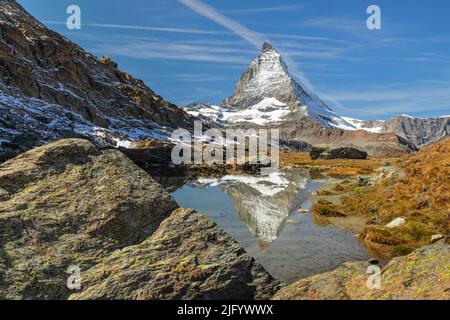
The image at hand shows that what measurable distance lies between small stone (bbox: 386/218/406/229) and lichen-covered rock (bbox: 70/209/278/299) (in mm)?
18792

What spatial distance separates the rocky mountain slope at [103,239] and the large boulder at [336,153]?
15437cm

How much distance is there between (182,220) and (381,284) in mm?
5338

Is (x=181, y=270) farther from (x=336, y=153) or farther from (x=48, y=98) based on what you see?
(x=48, y=98)

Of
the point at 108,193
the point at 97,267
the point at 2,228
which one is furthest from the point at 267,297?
the point at 2,228

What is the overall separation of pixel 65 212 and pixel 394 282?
8.30 m

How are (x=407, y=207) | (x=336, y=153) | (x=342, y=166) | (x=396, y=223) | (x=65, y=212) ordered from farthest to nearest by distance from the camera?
(x=336, y=153), (x=342, y=166), (x=407, y=207), (x=396, y=223), (x=65, y=212)

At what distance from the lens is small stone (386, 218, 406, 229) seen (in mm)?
26491

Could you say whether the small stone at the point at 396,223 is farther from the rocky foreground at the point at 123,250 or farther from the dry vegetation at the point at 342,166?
the dry vegetation at the point at 342,166

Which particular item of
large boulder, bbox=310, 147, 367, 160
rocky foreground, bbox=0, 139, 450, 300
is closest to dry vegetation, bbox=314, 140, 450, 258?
rocky foreground, bbox=0, 139, 450, 300

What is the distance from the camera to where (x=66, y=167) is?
38.9ft

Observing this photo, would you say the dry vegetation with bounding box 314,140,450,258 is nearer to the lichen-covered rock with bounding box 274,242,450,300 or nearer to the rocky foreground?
the lichen-covered rock with bounding box 274,242,450,300

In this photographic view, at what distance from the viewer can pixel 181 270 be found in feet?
32.5

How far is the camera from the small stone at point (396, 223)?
26.5m

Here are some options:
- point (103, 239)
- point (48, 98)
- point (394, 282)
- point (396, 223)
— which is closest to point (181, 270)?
point (103, 239)
